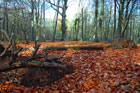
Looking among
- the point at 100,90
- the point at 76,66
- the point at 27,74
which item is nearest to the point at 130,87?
the point at 100,90

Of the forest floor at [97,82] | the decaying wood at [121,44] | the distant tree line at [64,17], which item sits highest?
the distant tree line at [64,17]

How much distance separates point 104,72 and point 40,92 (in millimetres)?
2308

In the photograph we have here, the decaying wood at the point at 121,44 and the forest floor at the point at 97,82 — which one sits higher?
the decaying wood at the point at 121,44

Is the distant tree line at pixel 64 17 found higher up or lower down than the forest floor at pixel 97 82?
higher up

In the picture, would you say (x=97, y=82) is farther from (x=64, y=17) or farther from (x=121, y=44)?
(x=64, y=17)

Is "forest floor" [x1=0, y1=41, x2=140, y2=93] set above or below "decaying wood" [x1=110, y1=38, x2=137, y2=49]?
below

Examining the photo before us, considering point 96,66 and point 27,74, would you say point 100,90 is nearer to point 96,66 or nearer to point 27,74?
point 96,66

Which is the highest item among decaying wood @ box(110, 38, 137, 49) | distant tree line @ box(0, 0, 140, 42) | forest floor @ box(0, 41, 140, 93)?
distant tree line @ box(0, 0, 140, 42)

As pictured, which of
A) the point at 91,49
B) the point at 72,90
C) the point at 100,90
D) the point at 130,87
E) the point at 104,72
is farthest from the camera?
the point at 91,49

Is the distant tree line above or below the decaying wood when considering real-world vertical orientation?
above

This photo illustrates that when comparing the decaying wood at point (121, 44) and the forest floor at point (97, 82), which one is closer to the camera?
the forest floor at point (97, 82)

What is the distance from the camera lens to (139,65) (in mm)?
3822

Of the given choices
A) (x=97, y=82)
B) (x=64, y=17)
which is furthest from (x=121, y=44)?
(x=64, y=17)

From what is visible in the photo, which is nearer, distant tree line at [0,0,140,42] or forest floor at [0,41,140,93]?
forest floor at [0,41,140,93]
